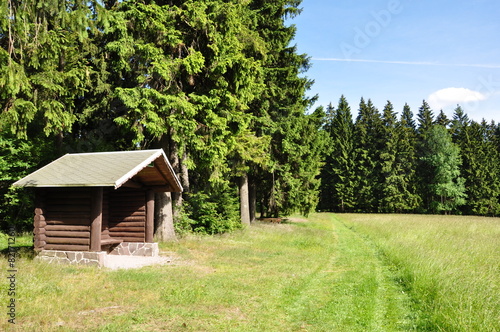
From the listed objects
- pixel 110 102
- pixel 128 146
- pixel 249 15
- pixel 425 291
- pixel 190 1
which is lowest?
pixel 425 291

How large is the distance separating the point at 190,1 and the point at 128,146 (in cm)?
777

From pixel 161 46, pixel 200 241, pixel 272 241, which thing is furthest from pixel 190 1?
pixel 272 241

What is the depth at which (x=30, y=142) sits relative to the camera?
1600cm

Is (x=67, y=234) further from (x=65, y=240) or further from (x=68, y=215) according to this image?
(x=68, y=215)

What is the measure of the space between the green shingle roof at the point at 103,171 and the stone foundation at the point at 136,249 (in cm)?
220

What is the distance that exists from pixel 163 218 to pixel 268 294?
772cm

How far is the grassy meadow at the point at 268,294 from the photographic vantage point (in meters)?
5.69

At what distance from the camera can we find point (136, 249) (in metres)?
12.2

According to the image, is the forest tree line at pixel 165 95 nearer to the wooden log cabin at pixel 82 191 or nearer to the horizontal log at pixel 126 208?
the wooden log cabin at pixel 82 191

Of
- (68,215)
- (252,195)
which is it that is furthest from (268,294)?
(252,195)

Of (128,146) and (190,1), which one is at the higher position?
(190,1)

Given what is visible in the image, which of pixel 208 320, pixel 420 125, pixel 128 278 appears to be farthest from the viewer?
pixel 420 125

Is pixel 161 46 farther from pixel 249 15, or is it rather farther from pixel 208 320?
pixel 208 320

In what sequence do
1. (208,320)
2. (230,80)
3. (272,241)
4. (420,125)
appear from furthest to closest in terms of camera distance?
(420,125)
(272,241)
(230,80)
(208,320)
